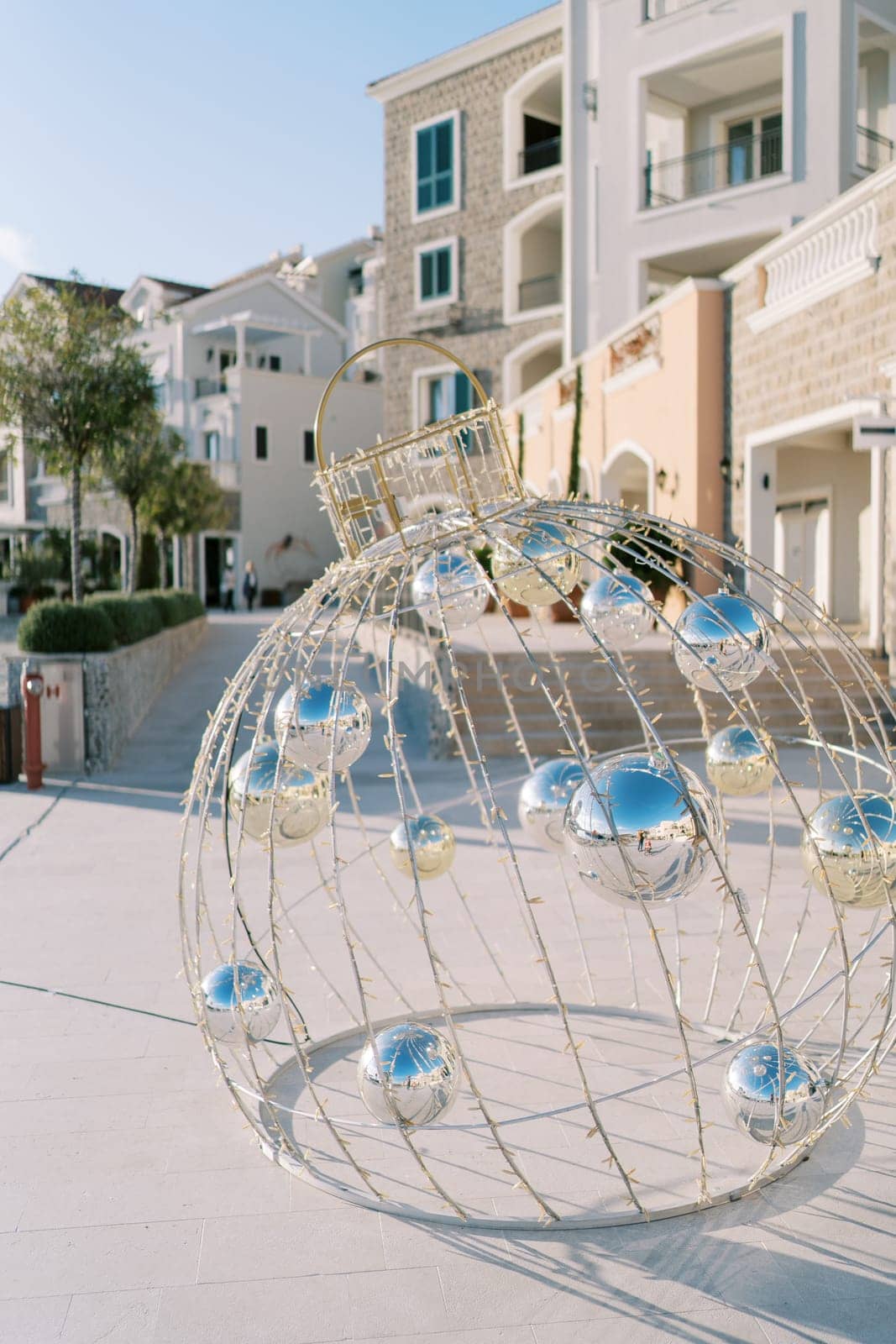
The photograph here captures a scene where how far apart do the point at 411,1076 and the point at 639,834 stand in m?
0.81

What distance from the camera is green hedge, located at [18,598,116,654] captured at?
1068cm

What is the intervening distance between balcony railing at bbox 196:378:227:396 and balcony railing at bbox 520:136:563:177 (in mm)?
12681

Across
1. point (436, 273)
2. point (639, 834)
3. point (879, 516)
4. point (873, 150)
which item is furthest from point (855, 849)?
point (436, 273)

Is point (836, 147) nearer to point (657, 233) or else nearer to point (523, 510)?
point (657, 233)

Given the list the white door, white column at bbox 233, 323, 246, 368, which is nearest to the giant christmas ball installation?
the white door

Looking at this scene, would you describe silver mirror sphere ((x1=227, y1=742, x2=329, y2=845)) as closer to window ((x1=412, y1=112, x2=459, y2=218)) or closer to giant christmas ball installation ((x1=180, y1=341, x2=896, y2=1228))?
giant christmas ball installation ((x1=180, y1=341, x2=896, y2=1228))

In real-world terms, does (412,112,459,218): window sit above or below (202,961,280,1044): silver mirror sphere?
above

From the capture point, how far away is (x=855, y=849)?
3.17 m

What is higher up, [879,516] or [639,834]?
[879,516]

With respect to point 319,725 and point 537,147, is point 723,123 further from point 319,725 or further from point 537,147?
point 319,725

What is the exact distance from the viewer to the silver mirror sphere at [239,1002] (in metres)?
3.38

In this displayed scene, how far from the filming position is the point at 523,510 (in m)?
3.36

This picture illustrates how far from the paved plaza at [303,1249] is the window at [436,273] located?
2778 centimetres

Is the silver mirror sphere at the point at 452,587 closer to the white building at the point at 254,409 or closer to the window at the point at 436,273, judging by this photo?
the window at the point at 436,273
